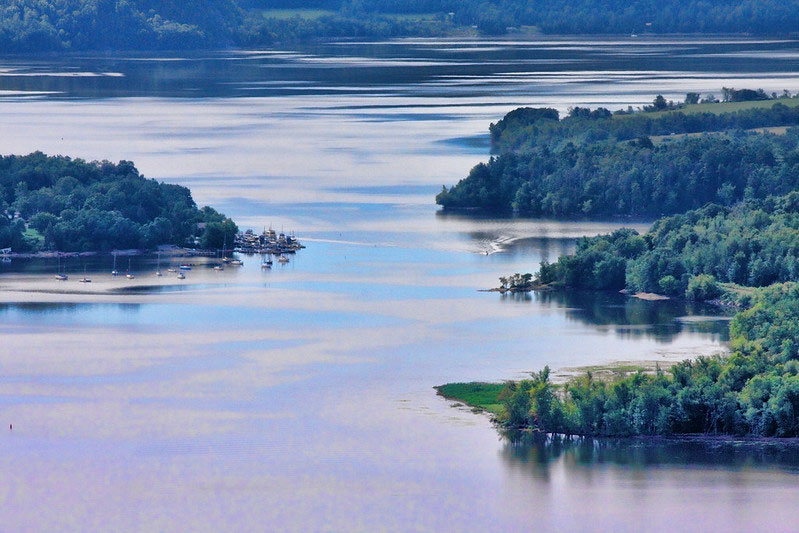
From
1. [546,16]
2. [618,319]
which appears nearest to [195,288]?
[618,319]

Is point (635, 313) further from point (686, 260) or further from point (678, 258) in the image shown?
point (678, 258)

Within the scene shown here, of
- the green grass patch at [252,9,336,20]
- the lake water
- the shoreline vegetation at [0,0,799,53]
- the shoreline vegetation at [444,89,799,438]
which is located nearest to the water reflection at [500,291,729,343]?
the lake water

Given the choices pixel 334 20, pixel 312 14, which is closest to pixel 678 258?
pixel 334 20

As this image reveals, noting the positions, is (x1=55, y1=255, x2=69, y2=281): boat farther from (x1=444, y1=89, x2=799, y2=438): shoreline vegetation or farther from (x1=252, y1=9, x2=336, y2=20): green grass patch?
(x1=252, y1=9, x2=336, y2=20): green grass patch

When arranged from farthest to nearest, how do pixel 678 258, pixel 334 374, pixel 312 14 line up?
pixel 312 14 → pixel 678 258 → pixel 334 374

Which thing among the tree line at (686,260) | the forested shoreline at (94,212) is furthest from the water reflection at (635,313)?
the forested shoreline at (94,212)
